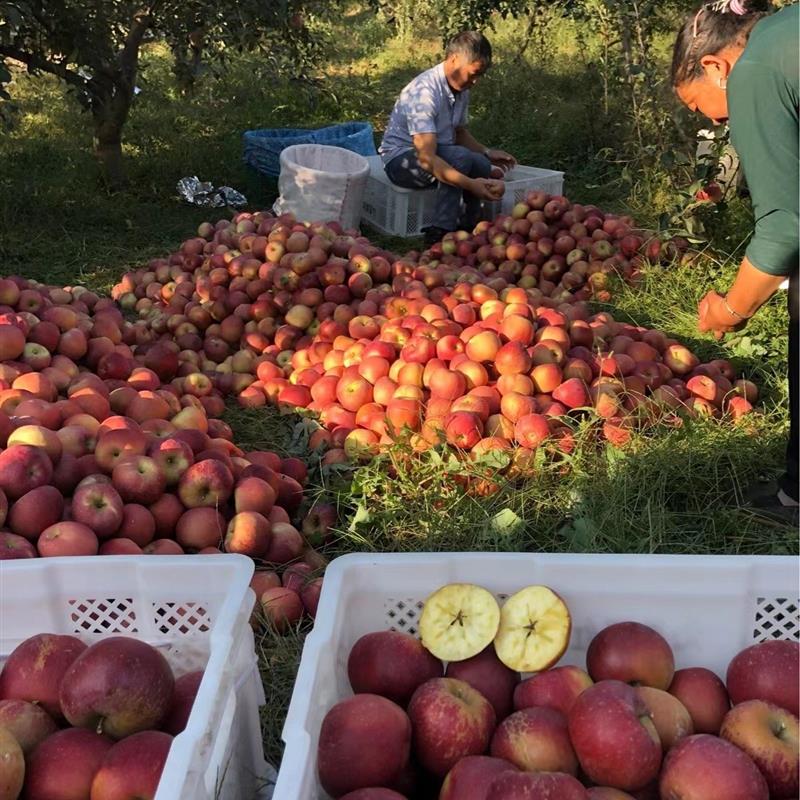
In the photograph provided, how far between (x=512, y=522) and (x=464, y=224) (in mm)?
4270

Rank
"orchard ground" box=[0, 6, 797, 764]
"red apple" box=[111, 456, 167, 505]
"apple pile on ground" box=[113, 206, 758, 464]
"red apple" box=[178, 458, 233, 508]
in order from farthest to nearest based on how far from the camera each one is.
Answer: "apple pile on ground" box=[113, 206, 758, 464] → "orchard ground" box=[0, 6, 797, 764] → "red apple" box=[178, 458, 233, 508] → "red apple" box=[111, 456, 167, 505]

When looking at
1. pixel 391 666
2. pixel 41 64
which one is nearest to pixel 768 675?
pixel 391 666

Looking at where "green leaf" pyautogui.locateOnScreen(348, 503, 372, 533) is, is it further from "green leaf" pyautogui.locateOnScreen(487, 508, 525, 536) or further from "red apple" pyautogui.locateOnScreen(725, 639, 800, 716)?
"red apple" pyautogui.locateOnScreen(725, 639, 800, 716)

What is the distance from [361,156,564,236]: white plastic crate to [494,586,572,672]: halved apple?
5163mm

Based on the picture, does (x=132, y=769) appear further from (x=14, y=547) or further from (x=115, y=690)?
(x=14, y=547)

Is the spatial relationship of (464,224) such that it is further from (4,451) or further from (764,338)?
(4,451)

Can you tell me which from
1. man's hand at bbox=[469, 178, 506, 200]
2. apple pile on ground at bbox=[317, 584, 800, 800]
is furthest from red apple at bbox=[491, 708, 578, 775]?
man's hand at bbox=[469, 178, 506, 200]

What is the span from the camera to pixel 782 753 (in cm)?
125

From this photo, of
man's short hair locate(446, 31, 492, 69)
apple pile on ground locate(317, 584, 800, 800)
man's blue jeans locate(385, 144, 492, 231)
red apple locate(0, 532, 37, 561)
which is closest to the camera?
apple pile on ground locate(317, 584, 800, 800)

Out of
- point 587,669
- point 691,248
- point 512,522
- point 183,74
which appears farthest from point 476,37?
point 587,669

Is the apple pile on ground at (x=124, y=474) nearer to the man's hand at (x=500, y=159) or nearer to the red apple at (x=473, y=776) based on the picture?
the red apple at (x=473, y=776)

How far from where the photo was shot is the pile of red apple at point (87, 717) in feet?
4.08

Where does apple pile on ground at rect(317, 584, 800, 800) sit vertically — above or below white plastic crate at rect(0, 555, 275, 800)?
above

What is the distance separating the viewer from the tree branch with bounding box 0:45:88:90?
602cm
